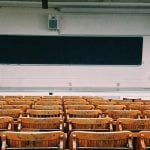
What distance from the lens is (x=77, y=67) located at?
44.0ft

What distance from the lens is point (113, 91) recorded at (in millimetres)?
13281

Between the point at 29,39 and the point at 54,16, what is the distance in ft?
4.24

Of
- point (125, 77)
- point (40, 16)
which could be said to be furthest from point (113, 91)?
point (40, 16)

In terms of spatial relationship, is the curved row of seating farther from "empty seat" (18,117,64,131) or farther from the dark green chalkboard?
the dark green chalkboard

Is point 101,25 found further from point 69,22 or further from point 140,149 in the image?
point 140,149

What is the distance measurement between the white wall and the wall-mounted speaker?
250 mm

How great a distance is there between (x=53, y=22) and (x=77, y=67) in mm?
1878

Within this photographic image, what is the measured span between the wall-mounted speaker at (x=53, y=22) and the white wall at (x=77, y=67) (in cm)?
25

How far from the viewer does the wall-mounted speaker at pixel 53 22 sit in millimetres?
12945

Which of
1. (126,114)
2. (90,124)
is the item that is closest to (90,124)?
(90,124)

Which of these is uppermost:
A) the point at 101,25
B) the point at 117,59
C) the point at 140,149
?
the point at 101,25

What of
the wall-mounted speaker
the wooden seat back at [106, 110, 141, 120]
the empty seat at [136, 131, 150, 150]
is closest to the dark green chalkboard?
the wall-mounted speaker

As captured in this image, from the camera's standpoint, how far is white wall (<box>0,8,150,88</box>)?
1315cm

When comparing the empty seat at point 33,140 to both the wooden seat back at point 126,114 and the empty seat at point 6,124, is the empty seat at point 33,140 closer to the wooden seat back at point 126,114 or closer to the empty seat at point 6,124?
the empty seat at point 6,124
